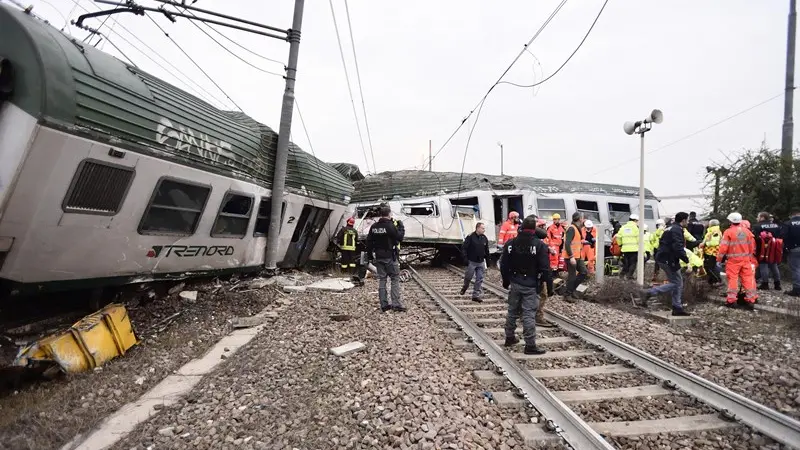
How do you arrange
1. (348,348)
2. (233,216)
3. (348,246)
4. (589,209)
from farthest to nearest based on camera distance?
(589,209) < (348,246) < (233,216) < (348,348)

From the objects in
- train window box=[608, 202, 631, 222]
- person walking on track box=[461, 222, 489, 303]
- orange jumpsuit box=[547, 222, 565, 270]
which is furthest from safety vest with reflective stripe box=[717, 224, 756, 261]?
train window box=[608, 202, 631, 222]

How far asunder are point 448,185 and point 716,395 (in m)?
11.3

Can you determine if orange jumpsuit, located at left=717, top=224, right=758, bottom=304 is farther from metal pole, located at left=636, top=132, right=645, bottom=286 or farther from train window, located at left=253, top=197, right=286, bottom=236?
train window, located at left=253, top=197, right=286, bottom=236

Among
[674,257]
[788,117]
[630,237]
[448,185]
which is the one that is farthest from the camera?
[448,185]

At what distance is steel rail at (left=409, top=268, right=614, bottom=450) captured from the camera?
2.83m

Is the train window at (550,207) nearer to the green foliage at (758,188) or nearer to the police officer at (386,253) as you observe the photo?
the green foliage at (758,188)

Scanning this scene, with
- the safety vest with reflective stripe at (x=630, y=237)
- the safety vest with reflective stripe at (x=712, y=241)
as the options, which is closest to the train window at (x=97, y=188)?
the safety vest with reflective stripe at (x=630, y=237)

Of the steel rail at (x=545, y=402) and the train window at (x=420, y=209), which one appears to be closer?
the steel rail at (x=545, y=402)

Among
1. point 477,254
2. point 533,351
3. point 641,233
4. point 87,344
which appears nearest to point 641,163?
point 641,233

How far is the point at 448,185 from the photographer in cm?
1439

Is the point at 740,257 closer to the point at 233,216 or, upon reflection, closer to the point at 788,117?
the point at 788,117

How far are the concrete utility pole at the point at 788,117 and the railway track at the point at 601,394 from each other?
1050 centimetres

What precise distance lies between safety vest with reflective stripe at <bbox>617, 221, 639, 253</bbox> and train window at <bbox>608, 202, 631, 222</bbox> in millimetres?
6334

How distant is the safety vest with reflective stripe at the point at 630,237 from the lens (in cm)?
966
